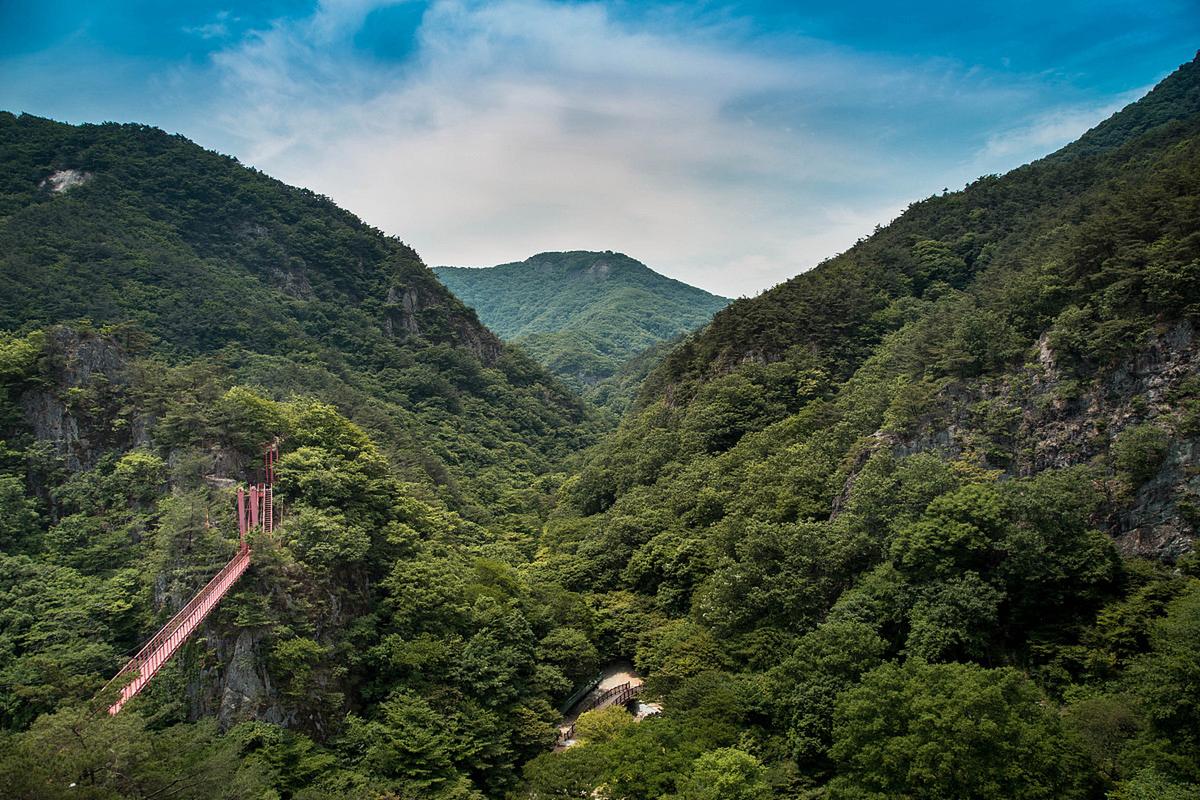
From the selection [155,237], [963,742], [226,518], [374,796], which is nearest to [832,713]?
[963,742]

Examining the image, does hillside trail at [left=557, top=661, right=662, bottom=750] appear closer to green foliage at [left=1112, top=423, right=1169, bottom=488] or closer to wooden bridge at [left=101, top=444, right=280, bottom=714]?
wooden bridge at [left=101, top=444, right=280, bottom=714]

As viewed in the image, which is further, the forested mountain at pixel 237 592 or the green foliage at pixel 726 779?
the forested mountain at pixel 237 592

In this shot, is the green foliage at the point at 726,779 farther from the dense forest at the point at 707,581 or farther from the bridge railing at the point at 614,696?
the bridge railing at the point at 614,696

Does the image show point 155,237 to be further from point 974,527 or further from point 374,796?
point 974,527

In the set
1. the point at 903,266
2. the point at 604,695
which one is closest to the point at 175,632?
the point at 604,695

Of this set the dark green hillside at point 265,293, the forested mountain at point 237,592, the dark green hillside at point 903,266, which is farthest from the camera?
the dark green hillside at point 265,293

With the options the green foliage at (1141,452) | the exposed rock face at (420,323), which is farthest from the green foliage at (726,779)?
the exposed rock face at (420,323)
